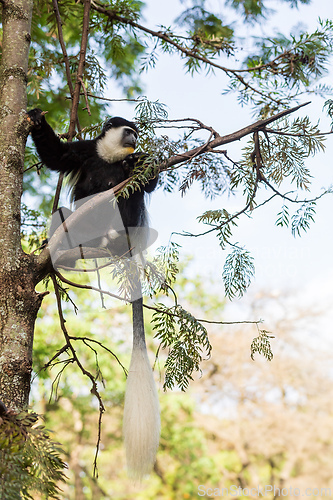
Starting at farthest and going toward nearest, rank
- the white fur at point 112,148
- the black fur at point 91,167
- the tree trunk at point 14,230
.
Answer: the white fur at point 112,148
the black fur at point 91,167
the tree trunk at point 14,230

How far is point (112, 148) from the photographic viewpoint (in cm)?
172

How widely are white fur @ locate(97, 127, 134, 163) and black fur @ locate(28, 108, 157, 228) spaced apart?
0.02m

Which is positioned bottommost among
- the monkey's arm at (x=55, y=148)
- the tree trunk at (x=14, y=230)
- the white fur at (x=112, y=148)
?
the tree trunk at (x=14, y=230)

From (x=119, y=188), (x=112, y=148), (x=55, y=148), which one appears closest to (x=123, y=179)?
(x=112, y=148)

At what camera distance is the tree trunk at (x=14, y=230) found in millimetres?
946

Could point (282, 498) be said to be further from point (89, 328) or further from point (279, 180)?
point (279, 180)

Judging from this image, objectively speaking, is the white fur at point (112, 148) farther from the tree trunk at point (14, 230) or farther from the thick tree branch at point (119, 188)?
the thick tree branch at point (119, 188)

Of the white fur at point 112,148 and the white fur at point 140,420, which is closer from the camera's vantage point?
the white fur at point 140,420

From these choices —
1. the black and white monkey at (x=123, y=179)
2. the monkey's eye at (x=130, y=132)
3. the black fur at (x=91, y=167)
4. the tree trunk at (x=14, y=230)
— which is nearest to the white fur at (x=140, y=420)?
the black and white monkey at (x=123, y=179)

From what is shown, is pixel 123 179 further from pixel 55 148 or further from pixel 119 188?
pixel 119 188

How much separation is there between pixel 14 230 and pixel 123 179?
64 centimetres

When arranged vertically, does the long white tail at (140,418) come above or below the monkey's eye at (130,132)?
below

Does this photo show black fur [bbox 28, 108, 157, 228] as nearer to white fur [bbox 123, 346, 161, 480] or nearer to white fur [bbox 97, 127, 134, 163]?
white fur [bbox 97, 127, 134, 163]

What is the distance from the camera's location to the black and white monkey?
113 centimetres
